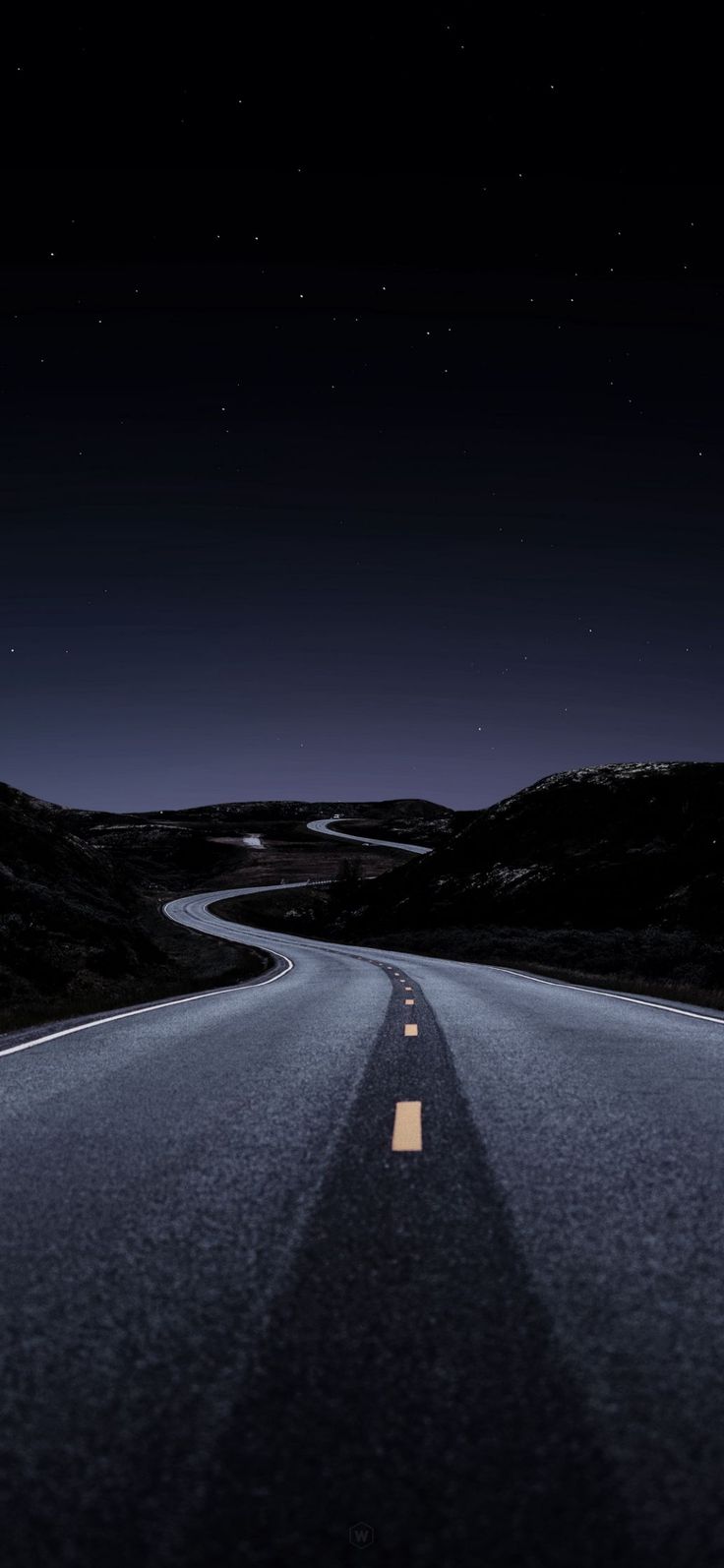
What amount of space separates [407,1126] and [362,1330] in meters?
3.19

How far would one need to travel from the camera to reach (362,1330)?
10.0 ft

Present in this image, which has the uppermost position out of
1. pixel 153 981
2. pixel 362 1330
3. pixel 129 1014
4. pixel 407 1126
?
pixel 362 1330

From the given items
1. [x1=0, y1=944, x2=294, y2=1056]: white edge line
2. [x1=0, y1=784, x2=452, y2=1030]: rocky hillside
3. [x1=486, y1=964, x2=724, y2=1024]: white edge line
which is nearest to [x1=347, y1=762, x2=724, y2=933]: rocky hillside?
[x1=486, y1=964, x2=724, y2=1024]: white edge line

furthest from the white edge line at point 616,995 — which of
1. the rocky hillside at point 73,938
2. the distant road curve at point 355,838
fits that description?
the distant road curve at point 355,838

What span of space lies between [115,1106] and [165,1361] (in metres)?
4.25

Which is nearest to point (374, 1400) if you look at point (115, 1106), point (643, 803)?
point (115, 1106)

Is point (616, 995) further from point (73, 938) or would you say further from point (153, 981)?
point (73, 938)

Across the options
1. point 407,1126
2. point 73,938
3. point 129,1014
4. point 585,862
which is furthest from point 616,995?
point 585,862

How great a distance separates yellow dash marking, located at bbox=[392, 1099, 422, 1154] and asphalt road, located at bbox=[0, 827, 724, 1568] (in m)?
0.04

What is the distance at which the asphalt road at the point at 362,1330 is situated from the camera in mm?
2104

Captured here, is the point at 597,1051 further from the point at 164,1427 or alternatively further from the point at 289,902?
the point at 289,902

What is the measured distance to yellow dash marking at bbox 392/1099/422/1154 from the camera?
563cm

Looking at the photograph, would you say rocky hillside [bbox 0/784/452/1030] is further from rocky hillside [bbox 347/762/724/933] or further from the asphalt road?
rocky hillside [bbox 347/762/724/933]

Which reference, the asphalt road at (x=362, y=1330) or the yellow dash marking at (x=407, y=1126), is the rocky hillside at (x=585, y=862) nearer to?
the yellow dash marking at (x=407, y=1126)
